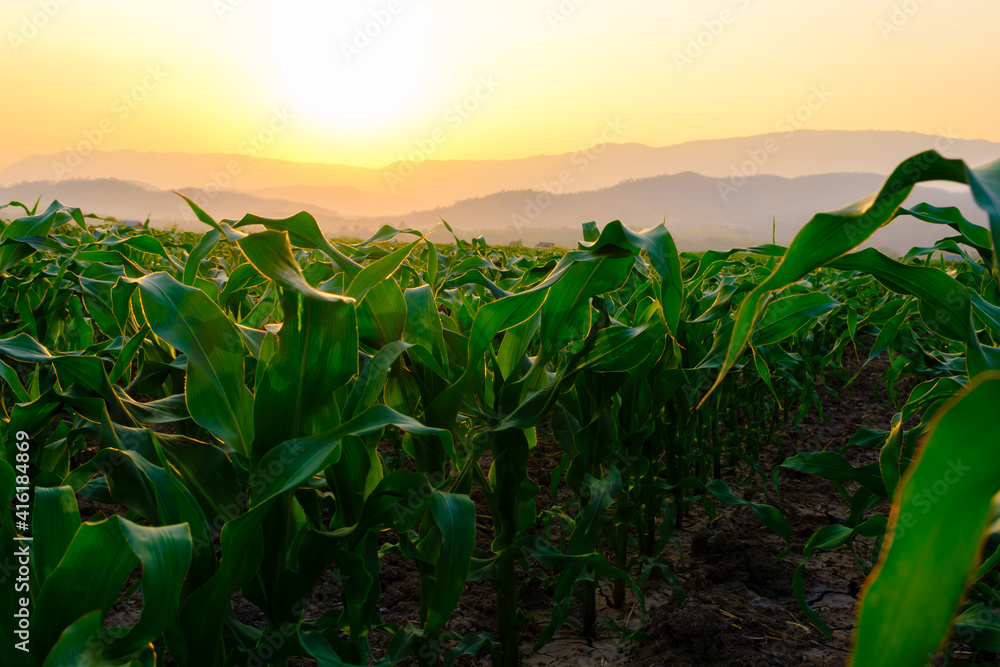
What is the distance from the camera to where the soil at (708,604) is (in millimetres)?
1365

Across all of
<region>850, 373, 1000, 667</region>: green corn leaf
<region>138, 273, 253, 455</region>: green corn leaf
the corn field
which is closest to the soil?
the corn field

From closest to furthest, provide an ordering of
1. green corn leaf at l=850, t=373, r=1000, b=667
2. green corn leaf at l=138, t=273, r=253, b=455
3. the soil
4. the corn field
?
green corn leaf at l=850, t=373, r=1000, b=667 → the corn field → green corn leaf at l=138, t=273, r=253, b=455 → the soil

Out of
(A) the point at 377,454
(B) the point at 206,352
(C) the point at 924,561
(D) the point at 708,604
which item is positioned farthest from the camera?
(D) the point at 708,604

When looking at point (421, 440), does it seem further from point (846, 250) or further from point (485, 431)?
point (846, 250)

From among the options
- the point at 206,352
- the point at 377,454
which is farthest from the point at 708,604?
the point at 206,352

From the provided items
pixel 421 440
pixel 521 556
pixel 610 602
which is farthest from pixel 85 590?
pixel 610 602

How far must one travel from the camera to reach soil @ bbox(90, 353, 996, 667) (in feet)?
4.48

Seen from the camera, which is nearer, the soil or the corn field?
the corn field

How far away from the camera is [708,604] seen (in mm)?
1511

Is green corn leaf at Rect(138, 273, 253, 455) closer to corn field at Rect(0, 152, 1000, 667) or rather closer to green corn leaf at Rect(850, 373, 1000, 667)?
corn field at Rect(0, 152, 1000, 667)

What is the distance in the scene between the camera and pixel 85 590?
592 millimetres

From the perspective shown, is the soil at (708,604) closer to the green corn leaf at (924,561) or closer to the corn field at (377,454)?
the corn field at (377,454)

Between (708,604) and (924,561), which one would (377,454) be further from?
(708,604)

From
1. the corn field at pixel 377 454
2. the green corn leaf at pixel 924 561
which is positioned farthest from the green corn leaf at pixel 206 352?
the green corn leaf at pixel 924 561
